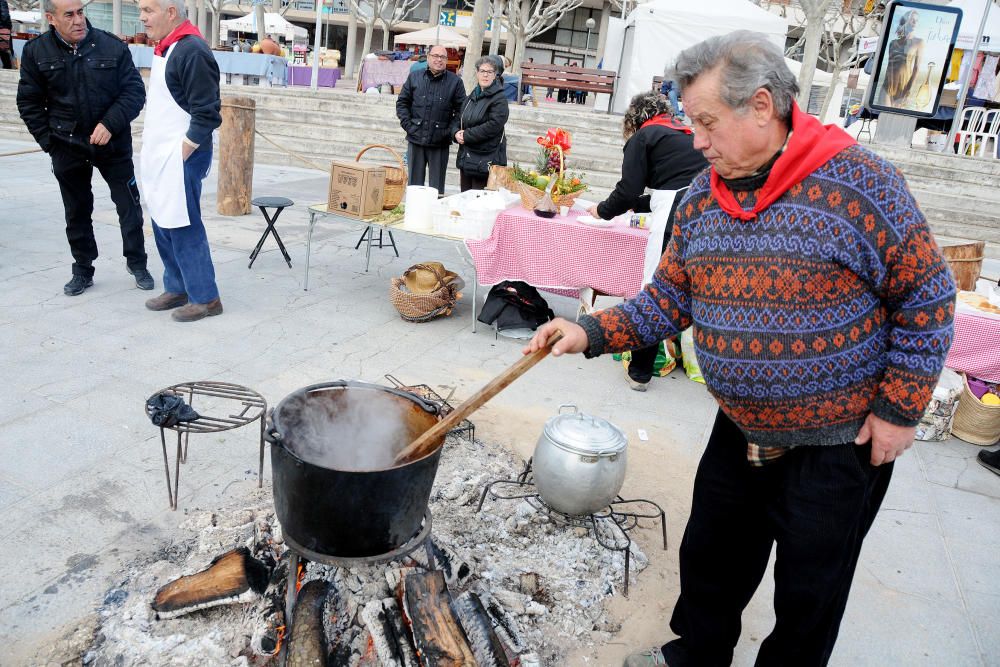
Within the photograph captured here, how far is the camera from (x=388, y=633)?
7.32 ft

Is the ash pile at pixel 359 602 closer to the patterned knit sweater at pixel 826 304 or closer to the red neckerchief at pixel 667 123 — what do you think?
the patterned knit sweater at pixel 826 304

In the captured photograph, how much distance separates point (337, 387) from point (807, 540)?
58.4 inches

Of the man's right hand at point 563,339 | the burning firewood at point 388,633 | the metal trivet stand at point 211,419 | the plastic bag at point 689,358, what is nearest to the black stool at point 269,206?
the metal trivet stand at point 211,419

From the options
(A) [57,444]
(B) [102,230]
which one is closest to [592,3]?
(B) [102,230]

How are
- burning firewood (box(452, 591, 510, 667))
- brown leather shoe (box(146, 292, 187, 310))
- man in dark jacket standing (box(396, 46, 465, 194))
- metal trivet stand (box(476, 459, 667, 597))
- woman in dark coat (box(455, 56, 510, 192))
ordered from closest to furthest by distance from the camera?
1. burning firewood (box(452, 591, 510, 667))
2. metal trivet stand (box(476, 459, 667, 597))
3. brown leather shoe (box(146, 292, 187, 310))
4. woman in dark coat (box(455, 56, 510, 192))
5. man in dark jacket standing (box(396, 46, 465, 194))

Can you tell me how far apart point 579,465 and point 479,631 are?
78 centimetres

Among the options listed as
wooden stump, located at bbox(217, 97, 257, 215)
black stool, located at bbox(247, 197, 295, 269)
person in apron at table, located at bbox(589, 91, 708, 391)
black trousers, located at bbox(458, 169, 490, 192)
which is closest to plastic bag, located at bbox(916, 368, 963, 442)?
person in apron at table, located at bbox(589, 91, 708, 391)

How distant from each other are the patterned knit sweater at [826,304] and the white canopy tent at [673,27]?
50.4 ft

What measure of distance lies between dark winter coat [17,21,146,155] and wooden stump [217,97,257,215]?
8.75 ft

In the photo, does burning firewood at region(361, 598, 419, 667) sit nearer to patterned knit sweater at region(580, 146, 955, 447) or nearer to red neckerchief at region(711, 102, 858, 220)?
patterned knit sweater at region(580, 146, 955, 447)

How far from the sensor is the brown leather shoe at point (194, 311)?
495 centimetres

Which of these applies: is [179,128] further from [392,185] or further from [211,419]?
Answer: [211,419]

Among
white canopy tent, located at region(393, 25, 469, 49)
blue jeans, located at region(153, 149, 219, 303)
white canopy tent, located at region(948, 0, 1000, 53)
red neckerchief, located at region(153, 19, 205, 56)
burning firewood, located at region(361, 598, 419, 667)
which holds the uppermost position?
A: white canopy tent, located at region(948, 0, 1000, 53)

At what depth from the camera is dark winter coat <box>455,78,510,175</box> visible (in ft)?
22.9
